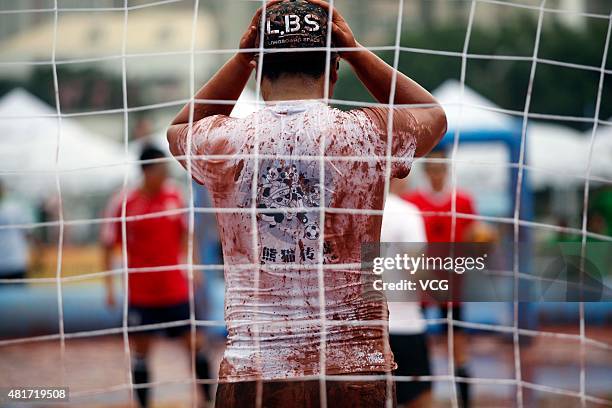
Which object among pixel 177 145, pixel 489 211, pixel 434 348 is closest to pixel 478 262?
pixel 177 145

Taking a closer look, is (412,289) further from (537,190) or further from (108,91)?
(108,91)

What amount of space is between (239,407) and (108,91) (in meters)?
20.0

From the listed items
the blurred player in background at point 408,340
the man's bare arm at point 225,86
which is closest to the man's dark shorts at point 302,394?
the man's bare arm at point 225,86

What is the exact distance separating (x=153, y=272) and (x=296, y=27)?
3.12m

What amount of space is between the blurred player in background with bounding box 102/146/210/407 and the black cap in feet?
9.44

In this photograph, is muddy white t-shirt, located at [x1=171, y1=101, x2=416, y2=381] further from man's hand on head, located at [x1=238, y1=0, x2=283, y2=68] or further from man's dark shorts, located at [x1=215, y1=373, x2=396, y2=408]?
man's hand on head, located at [x1=238, y1=0, x2=283, y2=68]

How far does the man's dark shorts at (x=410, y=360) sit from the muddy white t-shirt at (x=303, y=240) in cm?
220

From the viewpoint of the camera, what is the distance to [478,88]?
2070 cm

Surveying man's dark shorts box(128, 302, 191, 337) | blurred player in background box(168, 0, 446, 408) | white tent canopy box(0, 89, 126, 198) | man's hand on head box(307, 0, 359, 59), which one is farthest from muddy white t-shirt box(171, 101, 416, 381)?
white tent canopy box(0, 89, 126, 198)

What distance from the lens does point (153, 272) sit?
5094 millimetres

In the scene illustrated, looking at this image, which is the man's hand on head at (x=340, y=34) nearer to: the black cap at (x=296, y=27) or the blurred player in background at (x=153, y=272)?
the black cap at (x=296, y=27)

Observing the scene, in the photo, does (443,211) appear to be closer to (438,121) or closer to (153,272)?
(153,272)

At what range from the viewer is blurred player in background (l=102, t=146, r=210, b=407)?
5113 millimetres

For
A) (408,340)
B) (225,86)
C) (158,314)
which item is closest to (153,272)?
(158,314)
